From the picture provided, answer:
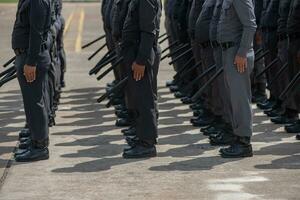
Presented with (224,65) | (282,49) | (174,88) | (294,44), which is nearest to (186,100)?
(174,88)

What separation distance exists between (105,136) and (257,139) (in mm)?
1616

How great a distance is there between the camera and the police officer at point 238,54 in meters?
7.09

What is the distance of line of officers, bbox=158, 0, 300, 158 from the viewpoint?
7.21 metres

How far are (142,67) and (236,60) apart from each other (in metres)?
0.82

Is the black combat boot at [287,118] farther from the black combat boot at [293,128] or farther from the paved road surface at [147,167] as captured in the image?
the black combat boot at [293,128]

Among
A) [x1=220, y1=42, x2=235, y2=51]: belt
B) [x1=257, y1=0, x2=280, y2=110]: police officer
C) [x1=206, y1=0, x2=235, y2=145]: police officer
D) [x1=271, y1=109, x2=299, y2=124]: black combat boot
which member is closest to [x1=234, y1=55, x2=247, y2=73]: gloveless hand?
[x1=220, y1=42, x2=235, y2=51]: belt

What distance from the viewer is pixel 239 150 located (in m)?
7.44

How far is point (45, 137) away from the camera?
7523mm

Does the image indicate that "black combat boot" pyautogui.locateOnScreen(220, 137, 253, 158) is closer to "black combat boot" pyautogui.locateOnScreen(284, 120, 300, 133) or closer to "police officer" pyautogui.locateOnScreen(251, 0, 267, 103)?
"black combat boot" pyautogui.locateOnScreen(284, 120, 300, 133)

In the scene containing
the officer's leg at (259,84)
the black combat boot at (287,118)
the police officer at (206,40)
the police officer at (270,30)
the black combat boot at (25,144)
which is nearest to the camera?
the black combat boot at (25,144)

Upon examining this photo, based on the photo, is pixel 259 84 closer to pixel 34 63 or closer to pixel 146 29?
pixel 146 29

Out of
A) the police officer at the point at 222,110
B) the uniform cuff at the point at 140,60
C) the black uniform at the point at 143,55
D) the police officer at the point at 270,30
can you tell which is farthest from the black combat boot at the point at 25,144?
the police officer at the point at 270,30

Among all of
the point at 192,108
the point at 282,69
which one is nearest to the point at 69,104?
the point at 192,108

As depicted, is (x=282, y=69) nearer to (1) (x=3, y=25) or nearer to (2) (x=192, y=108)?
(2) (x=192, y=108)
